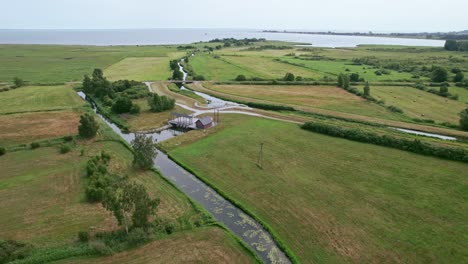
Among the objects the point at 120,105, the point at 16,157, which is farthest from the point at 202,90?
the point at 16,157

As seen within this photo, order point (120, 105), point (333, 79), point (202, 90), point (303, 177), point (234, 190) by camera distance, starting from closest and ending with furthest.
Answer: point (234, 190)
point (303, 177)
point (120, 105)
point (202, 90)
point (333, 79)

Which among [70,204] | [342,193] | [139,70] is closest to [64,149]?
[70,204]

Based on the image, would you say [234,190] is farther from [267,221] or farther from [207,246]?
[207,246]

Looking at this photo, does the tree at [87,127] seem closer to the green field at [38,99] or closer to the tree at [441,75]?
the green field at [38,99]

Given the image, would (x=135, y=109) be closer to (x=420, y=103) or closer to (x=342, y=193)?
(x=342, y=193)

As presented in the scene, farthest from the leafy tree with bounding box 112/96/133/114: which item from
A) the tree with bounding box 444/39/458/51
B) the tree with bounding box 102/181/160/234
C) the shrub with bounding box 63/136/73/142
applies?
the tree with bounding box 444/39/458/51

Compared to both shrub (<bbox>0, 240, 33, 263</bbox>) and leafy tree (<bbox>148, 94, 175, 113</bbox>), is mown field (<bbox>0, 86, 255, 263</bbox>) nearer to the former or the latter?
shrub (<bbox>0, 240, 33, 263</bbox>)
